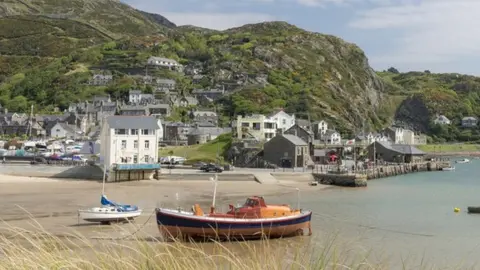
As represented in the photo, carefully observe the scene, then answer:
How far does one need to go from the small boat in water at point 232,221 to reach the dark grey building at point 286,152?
140 feet

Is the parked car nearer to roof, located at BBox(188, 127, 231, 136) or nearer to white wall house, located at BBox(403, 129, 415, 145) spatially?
roof, located at BBox(188, 127, 231, 136)

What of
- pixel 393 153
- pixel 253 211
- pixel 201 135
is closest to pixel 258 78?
pixel 201 135

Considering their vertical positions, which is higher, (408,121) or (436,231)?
(408,121)

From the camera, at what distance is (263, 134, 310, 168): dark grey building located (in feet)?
218

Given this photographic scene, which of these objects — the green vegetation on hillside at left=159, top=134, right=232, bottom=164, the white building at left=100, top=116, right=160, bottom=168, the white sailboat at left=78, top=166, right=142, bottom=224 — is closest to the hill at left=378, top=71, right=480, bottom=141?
the green vegetation on hillside at left=159, top=134, right=232, bottom=164

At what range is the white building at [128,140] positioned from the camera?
51.3 meters

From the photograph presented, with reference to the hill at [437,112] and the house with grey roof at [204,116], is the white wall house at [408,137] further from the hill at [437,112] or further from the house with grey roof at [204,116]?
the house with grey roof at [204,116]

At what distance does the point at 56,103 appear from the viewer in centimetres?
12825

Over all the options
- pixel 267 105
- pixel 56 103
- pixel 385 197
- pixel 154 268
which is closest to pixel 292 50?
pixel 267 105

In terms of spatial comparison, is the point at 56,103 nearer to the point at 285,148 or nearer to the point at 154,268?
the point at 285,148

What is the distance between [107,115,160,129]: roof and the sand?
6.37 m

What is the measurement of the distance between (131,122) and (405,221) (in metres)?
30.3

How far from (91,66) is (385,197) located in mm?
118519

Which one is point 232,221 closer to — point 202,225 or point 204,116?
point 202,225
